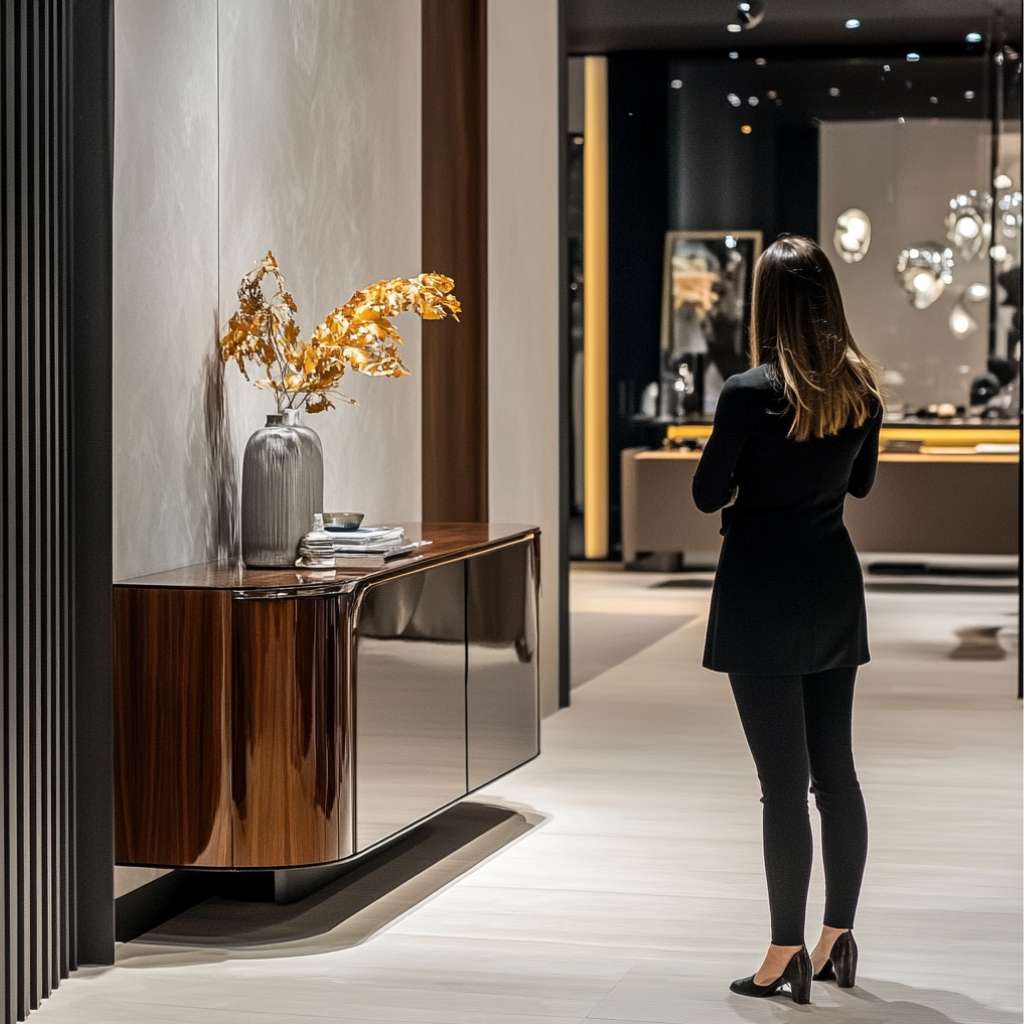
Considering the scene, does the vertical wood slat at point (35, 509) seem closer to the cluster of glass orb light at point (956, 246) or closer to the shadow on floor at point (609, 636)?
the shadow on floor at point (609, 636)

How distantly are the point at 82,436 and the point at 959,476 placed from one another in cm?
880

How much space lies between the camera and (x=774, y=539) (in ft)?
11.4

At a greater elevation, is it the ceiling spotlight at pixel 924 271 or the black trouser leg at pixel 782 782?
the ceiling spotlight at pixel 924 271

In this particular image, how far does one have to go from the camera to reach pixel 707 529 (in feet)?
39.9

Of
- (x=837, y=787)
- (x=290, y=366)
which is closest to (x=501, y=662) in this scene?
(x=290, y=366)

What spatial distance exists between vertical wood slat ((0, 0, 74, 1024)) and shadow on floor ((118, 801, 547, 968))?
341mm

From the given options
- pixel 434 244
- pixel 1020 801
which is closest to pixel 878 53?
pixel 434 244

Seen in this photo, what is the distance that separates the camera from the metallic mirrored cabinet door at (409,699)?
4.08 m

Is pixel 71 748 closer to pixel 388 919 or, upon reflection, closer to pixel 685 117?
pixel 388 919

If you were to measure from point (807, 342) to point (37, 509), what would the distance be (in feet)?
5.00

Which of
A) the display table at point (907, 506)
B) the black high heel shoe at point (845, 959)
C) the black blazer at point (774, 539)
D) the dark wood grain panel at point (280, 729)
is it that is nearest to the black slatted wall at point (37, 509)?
the dark wood grain panel at point (280, 729)

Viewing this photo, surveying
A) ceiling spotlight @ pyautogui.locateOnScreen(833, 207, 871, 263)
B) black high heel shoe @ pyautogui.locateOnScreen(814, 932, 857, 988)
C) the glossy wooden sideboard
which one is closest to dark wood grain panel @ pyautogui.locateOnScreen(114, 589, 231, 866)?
the glossy wooden sideboard

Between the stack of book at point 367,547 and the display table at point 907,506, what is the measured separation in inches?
291

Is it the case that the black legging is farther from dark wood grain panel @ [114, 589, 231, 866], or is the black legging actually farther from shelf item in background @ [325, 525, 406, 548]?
shelf item in background @ [325, 525, 406, 548]
